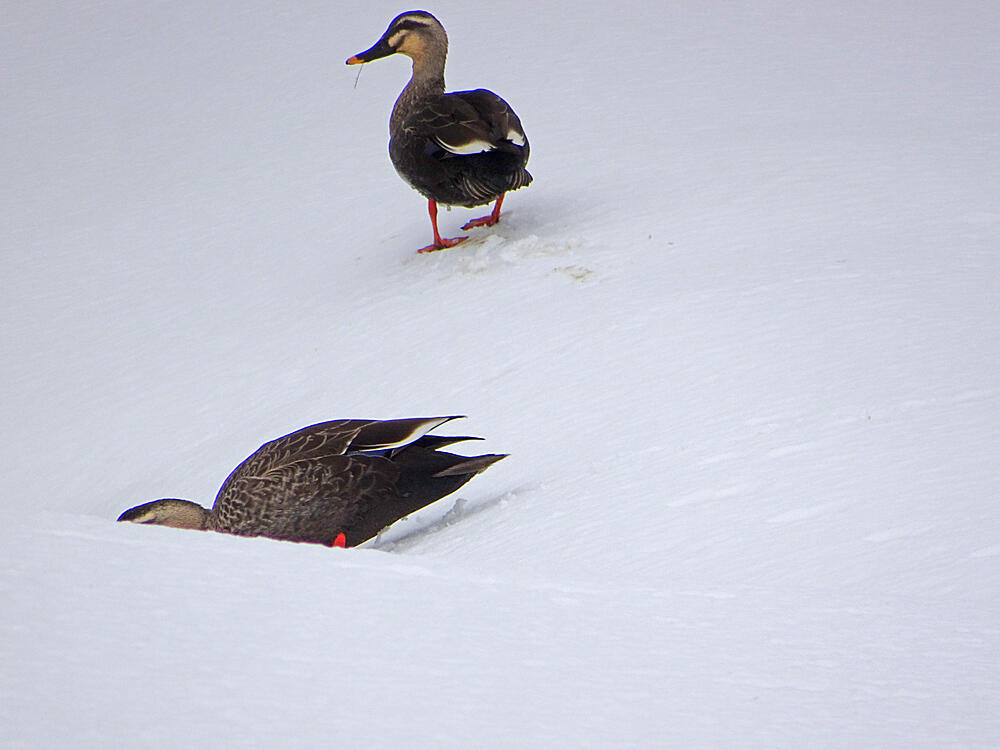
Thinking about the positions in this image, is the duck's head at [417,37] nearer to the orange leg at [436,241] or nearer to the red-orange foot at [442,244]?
the orange leg at [436,241]

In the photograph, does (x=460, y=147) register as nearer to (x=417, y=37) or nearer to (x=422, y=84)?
(x=422, y=84)

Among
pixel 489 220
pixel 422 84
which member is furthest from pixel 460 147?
pixel 489 220

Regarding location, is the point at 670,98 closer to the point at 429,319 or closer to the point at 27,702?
the point at 429,319

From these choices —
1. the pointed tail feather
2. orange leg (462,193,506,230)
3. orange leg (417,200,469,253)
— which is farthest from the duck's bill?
the pointed tail feather

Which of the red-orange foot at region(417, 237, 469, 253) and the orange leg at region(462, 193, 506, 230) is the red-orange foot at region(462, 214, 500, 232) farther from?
the red-orange foot at region(417, 237, 469, 253)

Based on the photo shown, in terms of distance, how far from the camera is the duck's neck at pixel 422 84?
575 cm

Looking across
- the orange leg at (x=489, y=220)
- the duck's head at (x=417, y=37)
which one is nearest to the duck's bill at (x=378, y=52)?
the duck's head at (x=417, y=37)

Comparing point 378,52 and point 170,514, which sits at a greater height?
point 378,52

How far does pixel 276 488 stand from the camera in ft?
10.9

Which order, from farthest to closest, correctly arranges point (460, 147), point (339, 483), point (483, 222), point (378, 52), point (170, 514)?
point (483, 222) → point (378, 52) → point (460, 147) → point (170, 514) → point (339, 483)

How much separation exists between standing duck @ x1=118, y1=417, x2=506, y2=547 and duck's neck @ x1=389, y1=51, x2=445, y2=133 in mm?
2714

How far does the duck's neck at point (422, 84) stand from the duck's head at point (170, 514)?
109 inches

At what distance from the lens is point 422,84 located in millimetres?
5828

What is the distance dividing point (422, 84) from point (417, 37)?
264mm
